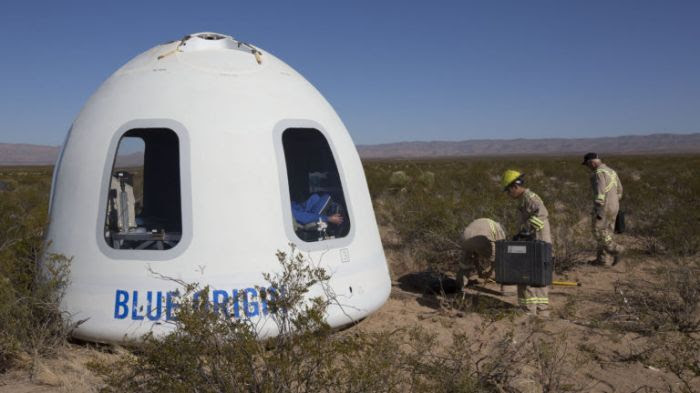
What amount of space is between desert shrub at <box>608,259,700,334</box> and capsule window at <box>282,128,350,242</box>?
3159 mm

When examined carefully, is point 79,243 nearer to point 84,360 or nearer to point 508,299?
point 84,360

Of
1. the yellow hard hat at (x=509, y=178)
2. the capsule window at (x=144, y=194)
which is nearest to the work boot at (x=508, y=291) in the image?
the yellow hard hat at (x=509, y=178)

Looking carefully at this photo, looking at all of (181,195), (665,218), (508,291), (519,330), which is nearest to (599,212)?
(508,291)

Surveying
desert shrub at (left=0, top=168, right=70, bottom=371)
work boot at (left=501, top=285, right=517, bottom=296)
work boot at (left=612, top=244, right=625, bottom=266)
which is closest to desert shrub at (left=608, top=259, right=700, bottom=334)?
work boot at (left=501, top=285, right=517, bottom=296)

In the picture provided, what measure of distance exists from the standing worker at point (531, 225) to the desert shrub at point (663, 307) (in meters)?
0.77

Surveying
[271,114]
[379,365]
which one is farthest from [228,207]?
[379,365]

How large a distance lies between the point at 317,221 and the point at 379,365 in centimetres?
241

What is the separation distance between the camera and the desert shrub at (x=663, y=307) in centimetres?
591

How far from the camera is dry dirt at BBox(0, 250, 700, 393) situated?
451 cm

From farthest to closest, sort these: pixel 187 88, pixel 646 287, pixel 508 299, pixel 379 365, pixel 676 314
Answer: pixel 646 287 < pixel 508 299 < pixel 676 314 < pixel 187 88 < pixel 379 365

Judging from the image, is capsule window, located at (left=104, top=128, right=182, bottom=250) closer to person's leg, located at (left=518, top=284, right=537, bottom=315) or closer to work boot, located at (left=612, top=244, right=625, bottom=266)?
person's leg, located at (left=518, top=284, right=537, bottom=315)

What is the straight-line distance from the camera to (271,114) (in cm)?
Result: 497

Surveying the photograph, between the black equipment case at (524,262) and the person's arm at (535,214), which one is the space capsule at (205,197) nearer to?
the black equipment case at (524,262)

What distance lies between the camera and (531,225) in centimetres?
613
